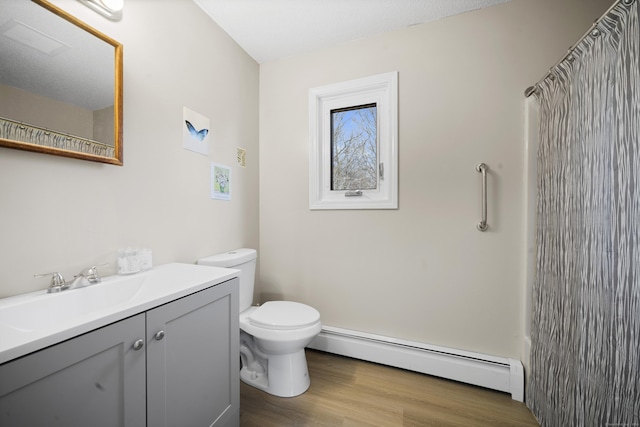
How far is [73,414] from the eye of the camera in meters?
0.64

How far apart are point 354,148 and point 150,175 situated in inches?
53.6

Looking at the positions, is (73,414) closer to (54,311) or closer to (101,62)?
(54,311)

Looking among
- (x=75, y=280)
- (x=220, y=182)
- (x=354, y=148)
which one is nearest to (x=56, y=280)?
(x=75, y=280)

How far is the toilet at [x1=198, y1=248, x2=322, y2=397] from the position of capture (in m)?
1.43

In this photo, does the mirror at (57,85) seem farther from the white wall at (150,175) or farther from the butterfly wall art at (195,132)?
the butterfly wall art at (195,132)

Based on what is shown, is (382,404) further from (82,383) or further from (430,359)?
(82,383)

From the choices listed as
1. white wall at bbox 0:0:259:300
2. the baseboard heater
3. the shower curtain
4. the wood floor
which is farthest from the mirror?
the shower curtain

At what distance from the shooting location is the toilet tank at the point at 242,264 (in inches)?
60.6

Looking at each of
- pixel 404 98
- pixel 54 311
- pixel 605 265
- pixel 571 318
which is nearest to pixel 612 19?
pixel 605 265

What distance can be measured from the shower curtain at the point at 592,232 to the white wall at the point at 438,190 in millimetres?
271

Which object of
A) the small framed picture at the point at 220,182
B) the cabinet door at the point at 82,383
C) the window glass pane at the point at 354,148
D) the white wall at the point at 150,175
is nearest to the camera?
the cabinet door at the point at 82,383

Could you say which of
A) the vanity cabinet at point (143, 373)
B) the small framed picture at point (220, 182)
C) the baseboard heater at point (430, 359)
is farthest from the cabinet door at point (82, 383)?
the baseboard heater at point (430, 359)

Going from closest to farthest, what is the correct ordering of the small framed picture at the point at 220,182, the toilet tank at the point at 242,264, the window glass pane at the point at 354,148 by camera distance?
1. the toilet tank at the point at 242,264
2. the small framed picture at the point at 220,182
3. the window glass pane at the point at 354,148

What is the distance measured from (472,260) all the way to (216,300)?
1518 mm
